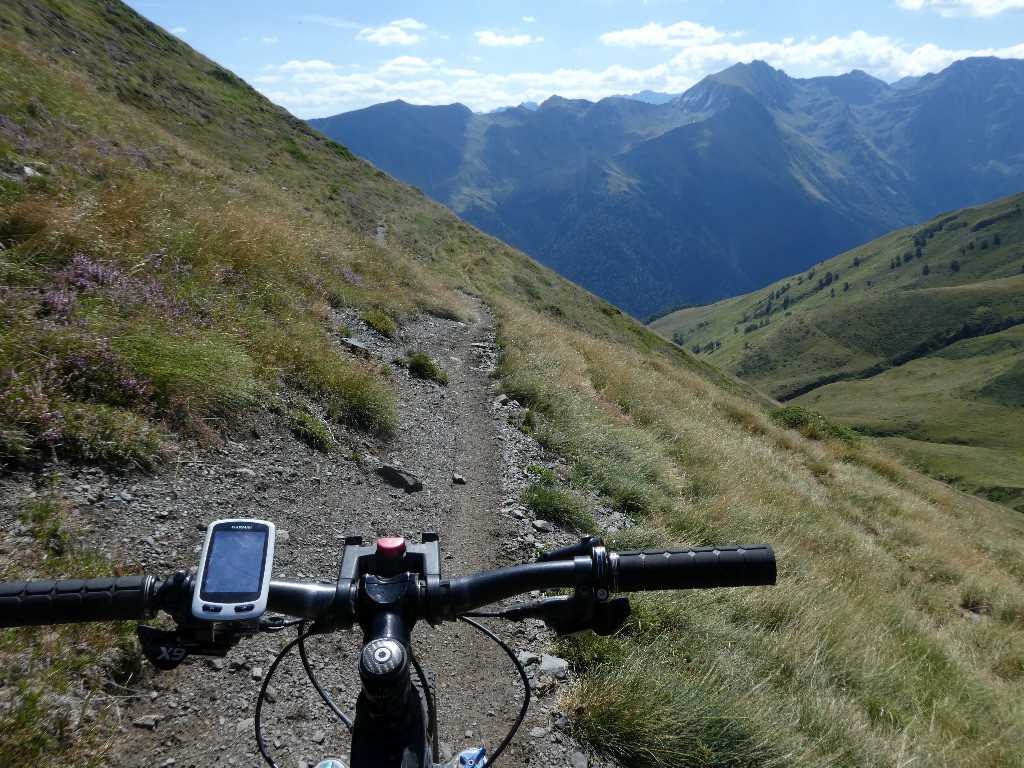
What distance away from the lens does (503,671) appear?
5.29 meters

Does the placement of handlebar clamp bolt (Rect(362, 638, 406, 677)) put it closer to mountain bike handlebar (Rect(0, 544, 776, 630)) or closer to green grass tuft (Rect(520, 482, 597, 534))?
mountain bike handlebar (Rect(0, 544, 776, 630))

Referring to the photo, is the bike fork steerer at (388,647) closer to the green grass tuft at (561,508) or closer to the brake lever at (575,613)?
the brake lever at (575,613)

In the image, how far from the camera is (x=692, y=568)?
87.4 inches

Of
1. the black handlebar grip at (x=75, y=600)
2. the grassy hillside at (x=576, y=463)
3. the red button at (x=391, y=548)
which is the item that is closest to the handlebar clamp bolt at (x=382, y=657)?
the red button at (x=391, y=548)

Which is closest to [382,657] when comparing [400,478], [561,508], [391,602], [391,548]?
[391,602]

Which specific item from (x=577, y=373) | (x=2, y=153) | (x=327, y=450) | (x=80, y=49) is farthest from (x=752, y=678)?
(x=80, y=49)

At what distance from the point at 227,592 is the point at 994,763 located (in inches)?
276

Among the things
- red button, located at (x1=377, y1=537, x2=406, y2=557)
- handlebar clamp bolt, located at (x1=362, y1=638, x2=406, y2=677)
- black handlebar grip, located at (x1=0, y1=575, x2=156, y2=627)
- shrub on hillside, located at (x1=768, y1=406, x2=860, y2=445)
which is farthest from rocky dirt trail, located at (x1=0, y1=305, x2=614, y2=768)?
shrub on hillside, located at (x1=768, y1=406, x2=860, y2=445)

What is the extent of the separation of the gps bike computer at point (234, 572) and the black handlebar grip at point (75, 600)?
0.91ft

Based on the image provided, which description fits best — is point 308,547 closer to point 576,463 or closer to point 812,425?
point 576,463

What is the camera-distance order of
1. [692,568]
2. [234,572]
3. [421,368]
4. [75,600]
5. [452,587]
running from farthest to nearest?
[421,368] < [692,568] < [452,587] < [75,600] < [234,572]

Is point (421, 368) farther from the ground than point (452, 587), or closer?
closer

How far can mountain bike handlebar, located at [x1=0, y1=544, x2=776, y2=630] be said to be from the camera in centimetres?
196

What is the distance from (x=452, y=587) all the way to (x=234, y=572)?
73 cm
